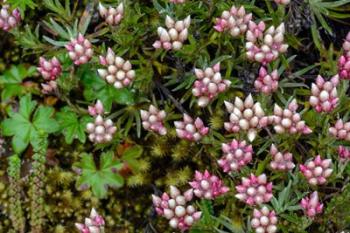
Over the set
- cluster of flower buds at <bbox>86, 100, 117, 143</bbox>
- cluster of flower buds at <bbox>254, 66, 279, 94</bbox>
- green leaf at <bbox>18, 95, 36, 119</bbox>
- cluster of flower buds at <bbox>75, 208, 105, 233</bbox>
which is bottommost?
cluster of flower buds at <bbox>75, 208, 105, 233</bbox>

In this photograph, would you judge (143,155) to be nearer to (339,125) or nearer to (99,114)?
(99,114)

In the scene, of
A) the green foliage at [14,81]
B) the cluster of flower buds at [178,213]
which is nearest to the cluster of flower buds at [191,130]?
the cluster of flower buds at [178,213]

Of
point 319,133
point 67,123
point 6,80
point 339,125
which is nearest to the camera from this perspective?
point 339,125

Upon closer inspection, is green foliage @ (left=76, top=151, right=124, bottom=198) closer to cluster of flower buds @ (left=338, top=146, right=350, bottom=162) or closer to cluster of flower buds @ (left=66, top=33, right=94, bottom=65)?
cluster of flower buds @ (left=66, top=33, right=94, bottom=65)

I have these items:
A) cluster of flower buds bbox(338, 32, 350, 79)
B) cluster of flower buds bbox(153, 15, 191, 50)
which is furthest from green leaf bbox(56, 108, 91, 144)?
cluster of flower buds bbox(338, 32, 350, 79)

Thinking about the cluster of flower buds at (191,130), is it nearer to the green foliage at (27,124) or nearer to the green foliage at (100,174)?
the green foliage at (100,174)

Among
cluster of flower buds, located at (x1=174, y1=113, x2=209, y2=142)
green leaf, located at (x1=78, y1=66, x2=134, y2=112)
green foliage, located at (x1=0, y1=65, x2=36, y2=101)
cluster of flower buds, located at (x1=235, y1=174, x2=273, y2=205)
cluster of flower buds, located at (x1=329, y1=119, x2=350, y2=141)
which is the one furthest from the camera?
green foliage, located at (x1=0, y1=65, x2=36, y2=101)

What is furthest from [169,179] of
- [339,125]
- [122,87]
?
[339,125]

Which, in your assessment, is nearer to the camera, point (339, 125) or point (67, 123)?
point (339, 125)
